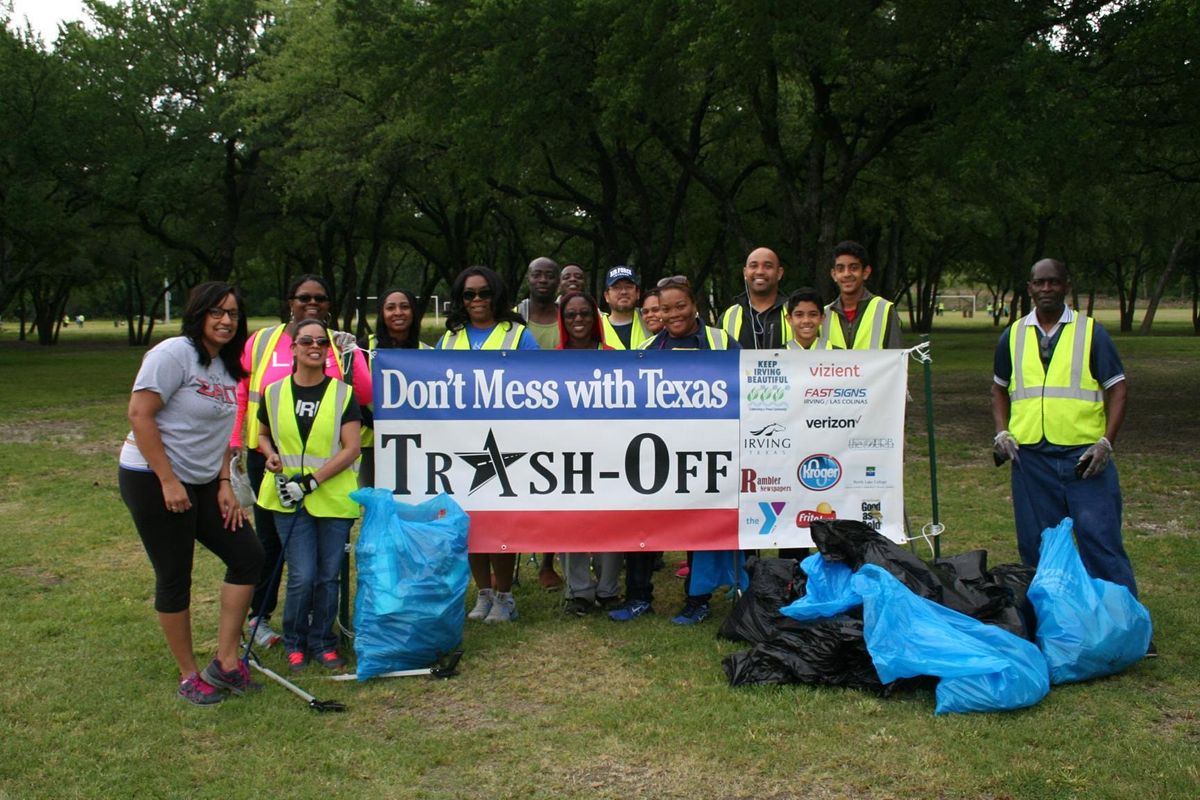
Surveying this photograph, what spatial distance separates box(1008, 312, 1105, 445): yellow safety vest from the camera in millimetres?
5586

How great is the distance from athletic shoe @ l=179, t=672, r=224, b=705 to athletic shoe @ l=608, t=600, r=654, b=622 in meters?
2.15

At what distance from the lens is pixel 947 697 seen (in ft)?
15.6

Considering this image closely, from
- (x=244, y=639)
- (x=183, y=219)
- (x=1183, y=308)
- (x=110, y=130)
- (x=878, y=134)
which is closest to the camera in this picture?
(x=244, y=639)

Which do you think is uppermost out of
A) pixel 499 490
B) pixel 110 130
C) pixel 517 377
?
pixel 110 130

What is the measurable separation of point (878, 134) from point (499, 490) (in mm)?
14517

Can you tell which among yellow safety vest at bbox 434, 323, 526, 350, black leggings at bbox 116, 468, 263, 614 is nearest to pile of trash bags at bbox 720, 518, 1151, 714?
yellow safety vest at bbox 434, 323, 526, 350

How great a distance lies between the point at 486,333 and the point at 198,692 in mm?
2367

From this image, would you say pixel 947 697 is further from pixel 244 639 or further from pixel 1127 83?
pixel 1127 83

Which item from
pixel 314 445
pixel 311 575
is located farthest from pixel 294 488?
pixel 311 575

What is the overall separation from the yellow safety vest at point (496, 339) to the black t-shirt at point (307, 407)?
807mm

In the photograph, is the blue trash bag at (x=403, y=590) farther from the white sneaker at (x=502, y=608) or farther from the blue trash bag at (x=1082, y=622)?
the blue trash bag at (x=1082, y=622)

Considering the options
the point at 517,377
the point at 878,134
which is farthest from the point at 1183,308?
the point at 517,377

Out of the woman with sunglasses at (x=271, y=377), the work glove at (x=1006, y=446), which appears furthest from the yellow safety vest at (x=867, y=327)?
the woman with sunglasses at (x=271, y=377)

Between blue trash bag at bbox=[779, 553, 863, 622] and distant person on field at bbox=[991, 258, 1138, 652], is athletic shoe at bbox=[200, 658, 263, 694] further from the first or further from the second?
distant person on field at bbox=[991, 258, 1138, 652]
